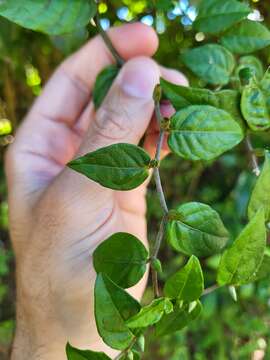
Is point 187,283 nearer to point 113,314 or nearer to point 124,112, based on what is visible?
point 113,314

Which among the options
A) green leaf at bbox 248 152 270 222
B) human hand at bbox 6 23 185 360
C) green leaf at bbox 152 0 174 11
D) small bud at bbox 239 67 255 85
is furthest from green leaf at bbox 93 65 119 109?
green leaf at bbox 248 152 270 222

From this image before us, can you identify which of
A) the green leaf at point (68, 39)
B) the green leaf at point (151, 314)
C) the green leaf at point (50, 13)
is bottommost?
the green leaf at point (151, 314)

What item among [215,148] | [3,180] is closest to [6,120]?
[3,180]

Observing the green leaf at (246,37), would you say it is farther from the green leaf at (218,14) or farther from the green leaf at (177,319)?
the green leaf at (177,319)

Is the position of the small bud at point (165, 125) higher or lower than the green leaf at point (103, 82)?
higher

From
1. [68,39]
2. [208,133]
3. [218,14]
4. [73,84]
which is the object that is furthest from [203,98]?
[73,84]

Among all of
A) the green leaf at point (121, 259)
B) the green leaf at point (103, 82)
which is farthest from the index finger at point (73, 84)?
the green leaf at point (121, 259)
